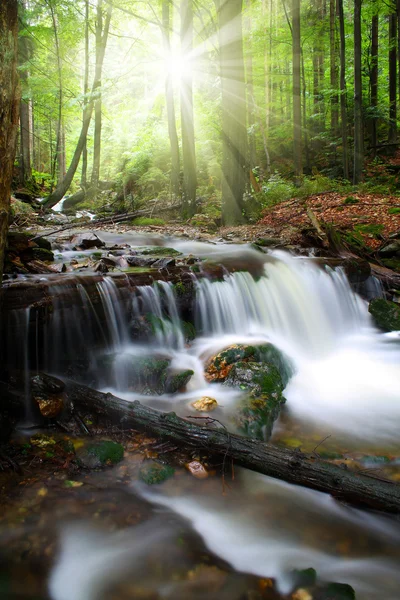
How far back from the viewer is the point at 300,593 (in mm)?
2229

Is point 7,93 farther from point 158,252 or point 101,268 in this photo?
point 158,252

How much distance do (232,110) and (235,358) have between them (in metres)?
8.83

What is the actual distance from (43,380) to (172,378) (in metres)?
1.50

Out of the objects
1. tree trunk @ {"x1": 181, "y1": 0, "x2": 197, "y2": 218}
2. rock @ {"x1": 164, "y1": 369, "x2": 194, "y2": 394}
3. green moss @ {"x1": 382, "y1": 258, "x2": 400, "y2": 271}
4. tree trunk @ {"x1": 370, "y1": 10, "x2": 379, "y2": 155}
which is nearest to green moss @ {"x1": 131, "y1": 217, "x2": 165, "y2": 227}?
tree trunk @ {"x1": 181, "y1": 0, "x2": 197, "y2": 218}

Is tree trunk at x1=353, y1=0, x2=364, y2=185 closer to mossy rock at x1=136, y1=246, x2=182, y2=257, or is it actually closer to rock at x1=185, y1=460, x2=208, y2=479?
mossy rock at x1=136, y1=246, x2=182, y2=257

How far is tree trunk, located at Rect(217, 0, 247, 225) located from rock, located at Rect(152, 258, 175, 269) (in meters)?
5.55

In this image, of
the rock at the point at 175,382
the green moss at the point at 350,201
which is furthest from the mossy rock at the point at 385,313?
the green moss at the point at 350,201

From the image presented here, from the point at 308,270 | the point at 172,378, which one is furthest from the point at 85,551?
the point at 308,270

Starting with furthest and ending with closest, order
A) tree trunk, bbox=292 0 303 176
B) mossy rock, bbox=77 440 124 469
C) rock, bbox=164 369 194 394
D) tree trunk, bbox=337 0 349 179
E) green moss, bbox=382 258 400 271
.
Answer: tree trunk, bbox=292 0 303 176
tree trunk, bbox=337 0 349 179
green moss, bbox=382 258 400 271
rock, bbox=164 369 194 394
mossy rock, bbox=77 440 124 469

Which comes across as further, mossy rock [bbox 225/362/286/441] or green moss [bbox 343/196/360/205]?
green moss [bbox 343/196/360/205]

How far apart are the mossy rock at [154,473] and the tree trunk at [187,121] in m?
11.8

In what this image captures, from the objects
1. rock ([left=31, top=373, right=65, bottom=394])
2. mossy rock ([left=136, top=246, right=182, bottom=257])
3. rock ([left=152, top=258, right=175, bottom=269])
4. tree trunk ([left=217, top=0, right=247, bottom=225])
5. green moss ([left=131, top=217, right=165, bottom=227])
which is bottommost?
rock ([left=31, top=373, right=65, bottom=394])

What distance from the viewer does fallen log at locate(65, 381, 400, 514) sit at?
8.98 ft

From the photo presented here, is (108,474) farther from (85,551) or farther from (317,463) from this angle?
(317,463)
